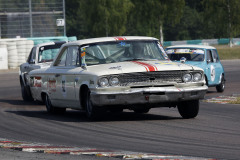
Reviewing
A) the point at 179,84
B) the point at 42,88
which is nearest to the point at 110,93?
the point at 179,84

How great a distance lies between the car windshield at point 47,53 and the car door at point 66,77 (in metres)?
4.73

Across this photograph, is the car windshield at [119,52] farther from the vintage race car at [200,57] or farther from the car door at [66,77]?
Answer: the vintage race car at [200,57]

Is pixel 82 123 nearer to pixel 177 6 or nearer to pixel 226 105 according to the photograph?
pixel 226 105

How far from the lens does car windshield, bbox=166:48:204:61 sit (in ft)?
63.0

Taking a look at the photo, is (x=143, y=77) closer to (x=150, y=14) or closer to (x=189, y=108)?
(x=189, y=108)

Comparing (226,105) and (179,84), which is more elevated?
(179,84)

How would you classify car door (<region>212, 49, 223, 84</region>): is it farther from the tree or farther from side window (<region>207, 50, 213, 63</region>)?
the tree

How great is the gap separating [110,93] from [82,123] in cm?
85

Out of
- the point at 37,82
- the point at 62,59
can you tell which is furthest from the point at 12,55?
the point at 62,59

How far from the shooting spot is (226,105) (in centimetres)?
1479

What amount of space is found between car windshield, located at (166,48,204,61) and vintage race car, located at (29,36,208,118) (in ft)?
21.3

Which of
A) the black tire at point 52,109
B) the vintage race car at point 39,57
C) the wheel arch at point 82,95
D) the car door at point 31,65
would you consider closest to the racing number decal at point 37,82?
the black tire at point 52,109

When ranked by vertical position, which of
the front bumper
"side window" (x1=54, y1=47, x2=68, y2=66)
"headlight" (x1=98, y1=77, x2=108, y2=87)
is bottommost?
the front bumper

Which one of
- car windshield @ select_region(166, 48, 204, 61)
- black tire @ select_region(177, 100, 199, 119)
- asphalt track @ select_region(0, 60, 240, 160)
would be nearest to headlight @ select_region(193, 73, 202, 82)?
black tire @ select_region(177, 100, 199, 119)
